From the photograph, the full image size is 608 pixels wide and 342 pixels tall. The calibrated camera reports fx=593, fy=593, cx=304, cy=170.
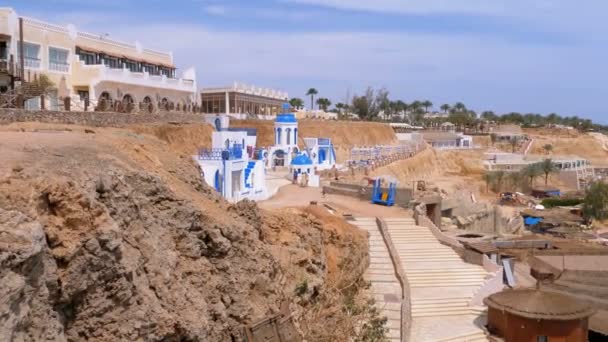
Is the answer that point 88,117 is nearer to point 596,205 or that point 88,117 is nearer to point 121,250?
point 121,250

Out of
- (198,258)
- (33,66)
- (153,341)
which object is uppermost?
(33,66)

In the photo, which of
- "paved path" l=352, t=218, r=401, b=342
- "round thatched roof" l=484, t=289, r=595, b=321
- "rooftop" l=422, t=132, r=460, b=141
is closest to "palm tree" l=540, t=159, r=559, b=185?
"rooftop" l=422, t=132, r=460, b=141

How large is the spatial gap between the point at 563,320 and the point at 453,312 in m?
3.43

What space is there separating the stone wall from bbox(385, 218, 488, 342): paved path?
13096 mm

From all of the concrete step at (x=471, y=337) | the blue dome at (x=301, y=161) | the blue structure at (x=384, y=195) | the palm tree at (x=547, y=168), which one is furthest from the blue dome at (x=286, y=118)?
the palm tree at (x=547, y=168)

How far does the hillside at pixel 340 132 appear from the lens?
168 ft

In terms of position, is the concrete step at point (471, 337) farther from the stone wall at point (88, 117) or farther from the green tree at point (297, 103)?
the green tree at point (297, 103)

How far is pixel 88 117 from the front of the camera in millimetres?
25359

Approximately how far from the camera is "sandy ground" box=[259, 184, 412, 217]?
24.3 meters

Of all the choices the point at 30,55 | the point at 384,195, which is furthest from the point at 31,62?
the point at 384,195

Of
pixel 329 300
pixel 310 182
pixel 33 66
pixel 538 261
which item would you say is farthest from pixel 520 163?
pixel 329 300

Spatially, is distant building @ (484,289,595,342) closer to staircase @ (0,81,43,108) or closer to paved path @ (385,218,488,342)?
paved path @ (385,218,488,342)

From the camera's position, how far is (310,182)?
34188 millimetres

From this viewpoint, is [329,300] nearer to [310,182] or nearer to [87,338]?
[87,338]
